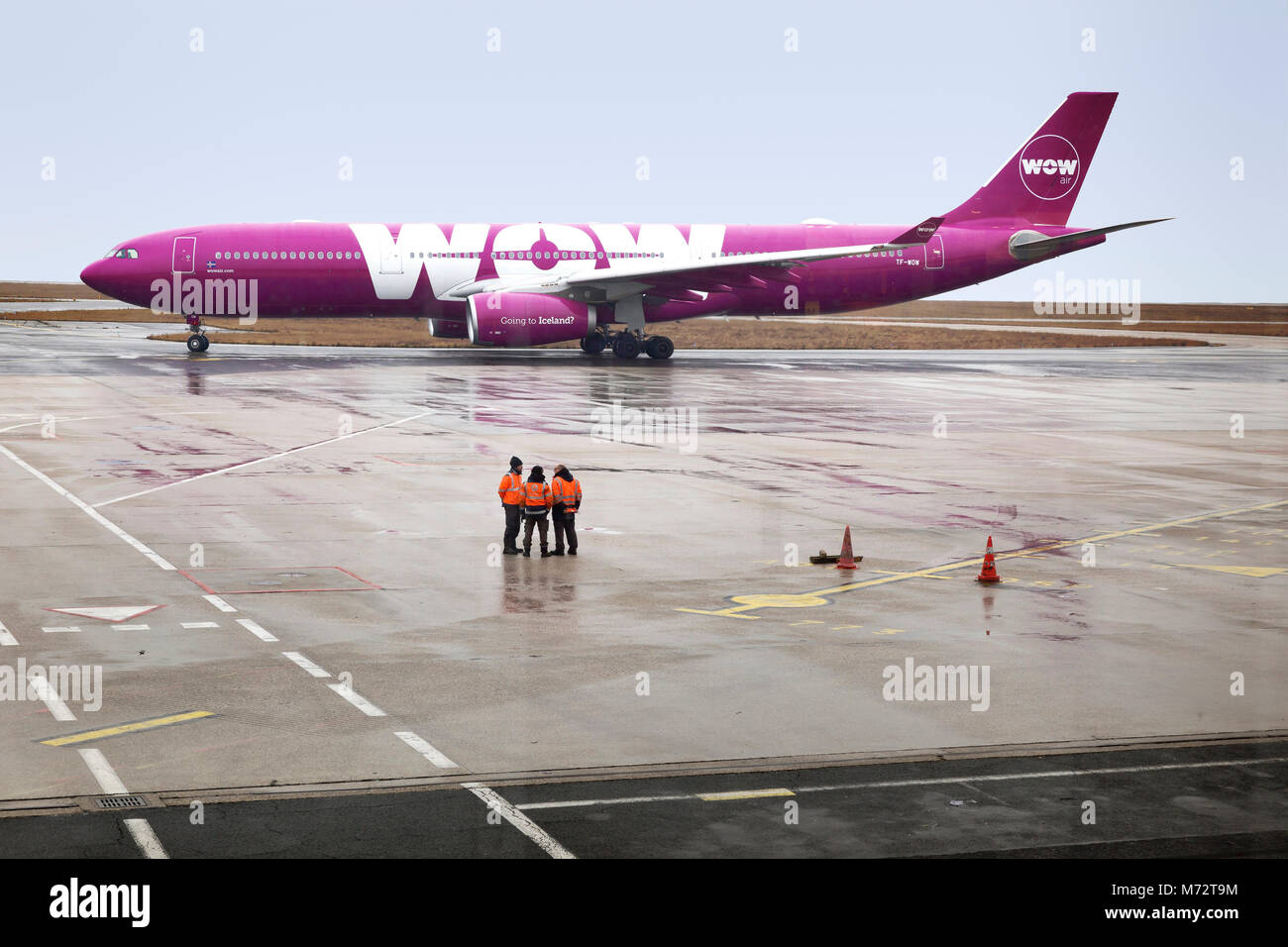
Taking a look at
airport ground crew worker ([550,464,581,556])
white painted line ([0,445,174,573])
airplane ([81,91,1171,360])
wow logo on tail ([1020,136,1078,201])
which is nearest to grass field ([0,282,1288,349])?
airplane ([81,91,1171,360])

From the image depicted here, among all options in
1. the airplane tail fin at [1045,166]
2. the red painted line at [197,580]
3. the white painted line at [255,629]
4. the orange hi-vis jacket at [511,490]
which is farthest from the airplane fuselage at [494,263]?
the white painted line at [255,629]

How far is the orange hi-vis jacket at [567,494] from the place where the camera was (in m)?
20.8

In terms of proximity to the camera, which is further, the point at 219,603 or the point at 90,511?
the point at 90,511

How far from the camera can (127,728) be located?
12211 millimetres

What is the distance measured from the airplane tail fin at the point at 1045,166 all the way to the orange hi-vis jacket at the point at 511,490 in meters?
47.0

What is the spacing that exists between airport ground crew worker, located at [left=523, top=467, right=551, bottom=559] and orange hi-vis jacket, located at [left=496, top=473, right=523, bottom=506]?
98mm

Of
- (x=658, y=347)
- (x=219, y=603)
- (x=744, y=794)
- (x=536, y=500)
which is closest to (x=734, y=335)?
(x=658, y=347)

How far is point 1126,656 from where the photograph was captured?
1518 cm

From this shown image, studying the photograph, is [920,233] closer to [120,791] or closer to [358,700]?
[358,700]

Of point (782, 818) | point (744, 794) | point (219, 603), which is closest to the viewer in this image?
point (782, 818)

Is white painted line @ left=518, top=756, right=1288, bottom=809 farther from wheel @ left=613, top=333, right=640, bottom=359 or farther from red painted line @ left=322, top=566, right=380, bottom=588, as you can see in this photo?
wheel @ left=613, top=333, right=640, bottom=359

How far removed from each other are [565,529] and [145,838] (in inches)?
454

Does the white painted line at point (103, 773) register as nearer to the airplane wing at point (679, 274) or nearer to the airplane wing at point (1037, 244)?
the airplane wing at point (679, 274)

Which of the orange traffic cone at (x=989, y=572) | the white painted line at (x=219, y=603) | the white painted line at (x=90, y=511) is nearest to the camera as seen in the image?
the white painted line at (x=219, y=603)
